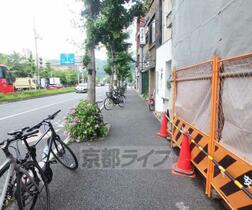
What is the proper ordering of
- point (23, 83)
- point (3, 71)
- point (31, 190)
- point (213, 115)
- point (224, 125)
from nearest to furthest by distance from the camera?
1. point (31, 190)
2. point (224, 125)
3. point (213, 115)
4. point (3, 71)
5. point (23, 83)

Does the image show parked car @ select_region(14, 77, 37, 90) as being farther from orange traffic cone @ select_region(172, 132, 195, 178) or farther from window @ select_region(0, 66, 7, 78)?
orange traffic cone @ select_region(172, 132, 195, 178)

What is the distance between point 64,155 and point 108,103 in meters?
11.6

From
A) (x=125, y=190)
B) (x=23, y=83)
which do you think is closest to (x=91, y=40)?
(x=125, y=190)

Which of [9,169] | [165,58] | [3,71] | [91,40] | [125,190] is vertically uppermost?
[91,40]

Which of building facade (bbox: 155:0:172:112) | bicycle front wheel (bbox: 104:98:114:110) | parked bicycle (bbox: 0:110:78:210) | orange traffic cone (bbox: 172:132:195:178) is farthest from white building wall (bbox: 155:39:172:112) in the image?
parked bicycle (bbox: 0:110:78:210)

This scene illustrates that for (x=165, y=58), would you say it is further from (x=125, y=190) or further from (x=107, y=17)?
(x=125, y=190)

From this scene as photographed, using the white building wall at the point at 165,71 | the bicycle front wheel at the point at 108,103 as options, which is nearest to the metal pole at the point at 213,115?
the white building wall at the point at 165,71

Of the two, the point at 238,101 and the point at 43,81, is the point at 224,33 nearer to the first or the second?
the point at 238,101

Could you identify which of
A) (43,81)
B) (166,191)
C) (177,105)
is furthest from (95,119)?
(43,81)

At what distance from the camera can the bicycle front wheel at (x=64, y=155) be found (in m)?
5.08

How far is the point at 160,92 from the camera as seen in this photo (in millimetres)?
13180

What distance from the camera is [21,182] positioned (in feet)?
10.00

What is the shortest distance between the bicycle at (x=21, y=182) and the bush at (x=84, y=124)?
3724mm

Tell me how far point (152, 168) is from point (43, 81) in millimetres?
49794
